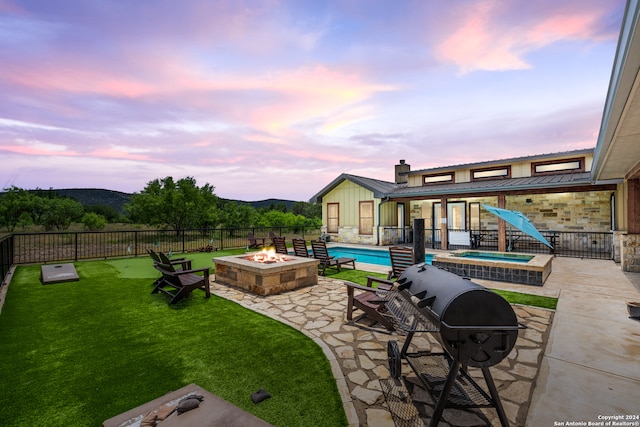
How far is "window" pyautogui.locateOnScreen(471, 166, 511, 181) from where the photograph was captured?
13977 millimetres

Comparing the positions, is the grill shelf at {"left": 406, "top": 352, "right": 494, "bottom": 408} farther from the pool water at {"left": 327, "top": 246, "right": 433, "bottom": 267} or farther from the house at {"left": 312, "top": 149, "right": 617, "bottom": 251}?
the house at {"left": 312, "top": 149, "right": 617, "bottom": 251}

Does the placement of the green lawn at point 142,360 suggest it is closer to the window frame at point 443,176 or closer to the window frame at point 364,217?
the window frame at point 364,217

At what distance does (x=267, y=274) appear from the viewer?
592cm

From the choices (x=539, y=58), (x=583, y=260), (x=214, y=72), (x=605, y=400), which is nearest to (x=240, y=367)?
(x=605, y=400)

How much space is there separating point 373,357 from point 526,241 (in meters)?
14.9

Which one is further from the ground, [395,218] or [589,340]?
[395,218]

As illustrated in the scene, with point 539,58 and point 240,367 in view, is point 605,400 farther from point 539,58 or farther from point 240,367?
point 539,58

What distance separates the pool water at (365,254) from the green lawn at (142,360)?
7.77 m

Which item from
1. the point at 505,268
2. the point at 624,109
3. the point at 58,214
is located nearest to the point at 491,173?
the point at 505,268

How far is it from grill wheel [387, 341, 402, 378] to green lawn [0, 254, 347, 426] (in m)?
0.68

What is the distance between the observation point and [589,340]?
3678 mm

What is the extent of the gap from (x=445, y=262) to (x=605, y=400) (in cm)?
599

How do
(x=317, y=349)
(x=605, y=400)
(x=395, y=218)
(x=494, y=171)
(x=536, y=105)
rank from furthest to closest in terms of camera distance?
(x=395, y=218) < (x=494, y=171) < (x=536, y=105) < (x=317, y=349) < (x=605, y=400)

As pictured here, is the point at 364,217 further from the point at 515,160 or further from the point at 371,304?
the point at 371,304
